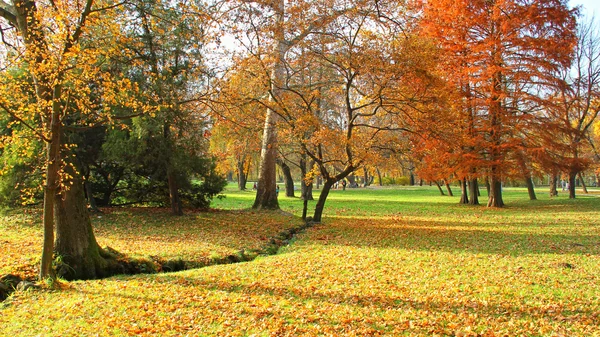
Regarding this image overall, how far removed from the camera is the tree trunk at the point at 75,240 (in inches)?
284

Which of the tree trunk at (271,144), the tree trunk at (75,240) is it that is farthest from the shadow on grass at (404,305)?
the tree trunk at (271,144)

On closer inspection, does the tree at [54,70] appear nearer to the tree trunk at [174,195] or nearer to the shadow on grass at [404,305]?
the shadow on grass at [404,305]

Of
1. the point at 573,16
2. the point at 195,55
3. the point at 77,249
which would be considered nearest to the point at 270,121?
the point at 195,55

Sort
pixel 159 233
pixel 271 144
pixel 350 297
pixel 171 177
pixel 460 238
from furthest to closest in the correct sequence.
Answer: pixel 271 144 < pixel 171 177 < pixel 159 233 < pixel 460 238 < pixel 350 297

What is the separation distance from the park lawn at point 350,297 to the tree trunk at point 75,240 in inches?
27.4

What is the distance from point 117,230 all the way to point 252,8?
25.0 feet

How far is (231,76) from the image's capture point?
11.5 meters

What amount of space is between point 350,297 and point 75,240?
4974 millimetres

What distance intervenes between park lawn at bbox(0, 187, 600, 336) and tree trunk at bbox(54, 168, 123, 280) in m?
0.70

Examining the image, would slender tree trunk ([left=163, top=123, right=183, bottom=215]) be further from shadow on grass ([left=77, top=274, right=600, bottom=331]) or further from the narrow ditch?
shadow on grass ([left=77, top=274, right=600, bottom=331])

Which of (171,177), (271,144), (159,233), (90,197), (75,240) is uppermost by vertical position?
(271,144)

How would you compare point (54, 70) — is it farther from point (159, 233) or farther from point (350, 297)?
point (159, 233)

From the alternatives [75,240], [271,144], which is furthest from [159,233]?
[271,144]

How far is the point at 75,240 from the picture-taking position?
730cm
